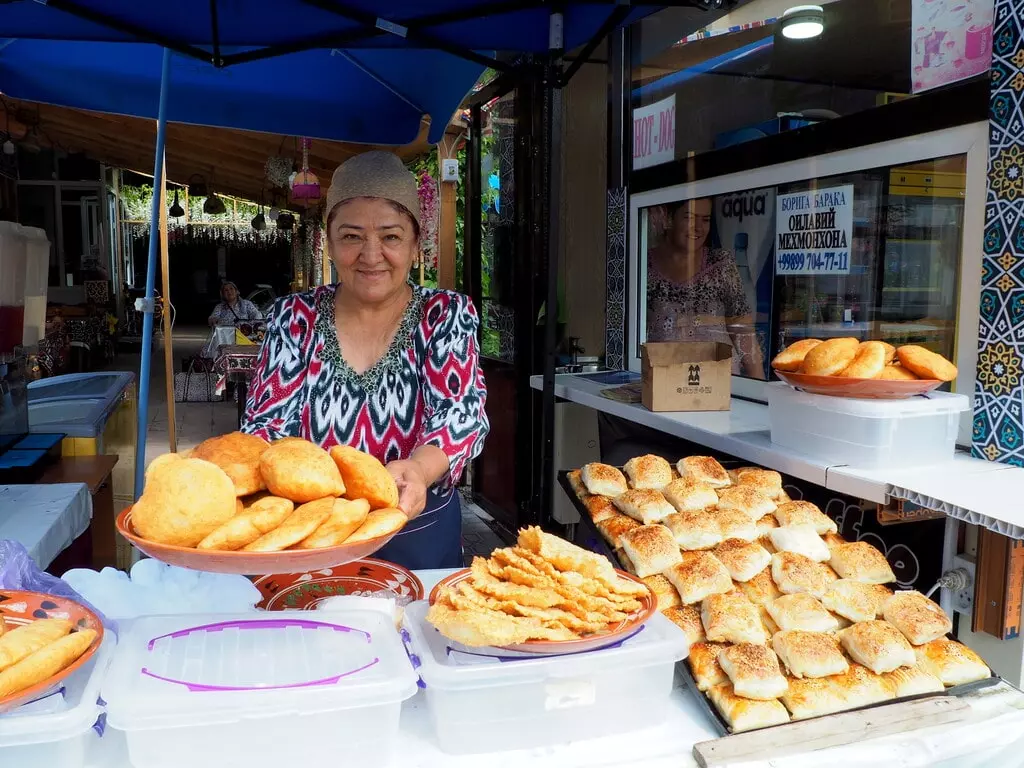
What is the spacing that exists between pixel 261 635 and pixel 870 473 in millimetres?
1751

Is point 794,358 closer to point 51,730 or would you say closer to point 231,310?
point 51,730

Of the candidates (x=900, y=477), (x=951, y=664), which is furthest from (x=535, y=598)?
(x=900, y=477)

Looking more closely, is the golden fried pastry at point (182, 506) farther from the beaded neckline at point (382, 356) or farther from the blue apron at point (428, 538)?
the blue apron at point (428, 538)

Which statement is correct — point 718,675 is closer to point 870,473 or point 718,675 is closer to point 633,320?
point 870,473

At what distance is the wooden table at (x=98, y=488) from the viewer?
10.8 ft

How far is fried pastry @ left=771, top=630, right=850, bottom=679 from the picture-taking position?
143 centimetres

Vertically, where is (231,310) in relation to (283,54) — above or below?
below

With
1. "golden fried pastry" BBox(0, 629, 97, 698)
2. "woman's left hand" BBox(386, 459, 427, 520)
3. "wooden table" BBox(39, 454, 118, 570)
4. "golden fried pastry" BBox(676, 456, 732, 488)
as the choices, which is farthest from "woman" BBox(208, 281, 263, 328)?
"golden fried pastry" BBox(0, 629, 97, 698)

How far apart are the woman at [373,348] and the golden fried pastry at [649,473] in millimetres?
496

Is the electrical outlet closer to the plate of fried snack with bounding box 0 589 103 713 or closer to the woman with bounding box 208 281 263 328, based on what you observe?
the plate of fried snack with bounding box 0 589 103 713

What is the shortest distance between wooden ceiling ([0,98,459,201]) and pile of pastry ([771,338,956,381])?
552cm

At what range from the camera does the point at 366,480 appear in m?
1.42

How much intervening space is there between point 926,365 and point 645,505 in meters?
0.93

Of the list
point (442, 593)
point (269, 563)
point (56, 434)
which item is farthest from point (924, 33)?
point (56, 434)
